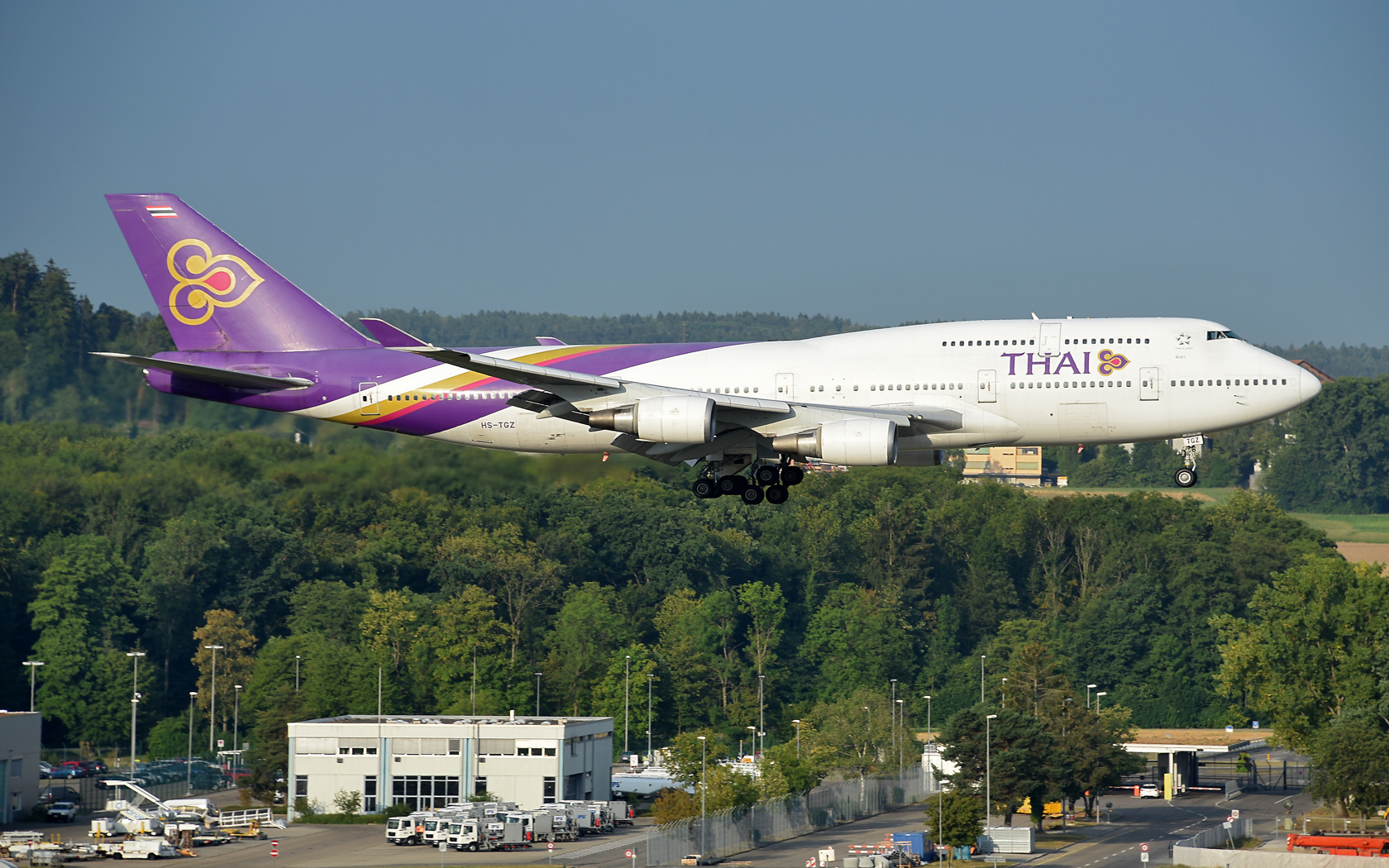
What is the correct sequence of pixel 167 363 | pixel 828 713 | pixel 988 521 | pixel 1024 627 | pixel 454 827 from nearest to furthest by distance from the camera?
pixel 167 363, pixel 454 827, pixel 828 713, pixel 1024 627, pixel 988 521

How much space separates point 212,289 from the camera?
180ft

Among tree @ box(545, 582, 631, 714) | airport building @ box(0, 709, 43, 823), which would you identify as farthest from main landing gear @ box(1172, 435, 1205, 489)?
tree @ box(545, 582, 631, 714)

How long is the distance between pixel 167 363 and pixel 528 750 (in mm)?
47687

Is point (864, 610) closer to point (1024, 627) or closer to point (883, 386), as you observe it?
point (1024, 627)

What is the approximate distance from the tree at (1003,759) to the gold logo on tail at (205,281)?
177 feet

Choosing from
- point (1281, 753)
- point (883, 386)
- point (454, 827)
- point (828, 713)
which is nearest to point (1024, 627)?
point (1281, 753)

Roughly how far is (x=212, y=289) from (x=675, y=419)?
18.1 m

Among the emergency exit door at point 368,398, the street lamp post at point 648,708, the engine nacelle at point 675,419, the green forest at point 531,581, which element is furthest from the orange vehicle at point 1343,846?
the street lamp post at point 648,708

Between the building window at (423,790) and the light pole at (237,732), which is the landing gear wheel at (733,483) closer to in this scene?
the building window at (423,790)

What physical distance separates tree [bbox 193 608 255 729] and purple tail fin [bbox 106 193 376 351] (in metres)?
82.0

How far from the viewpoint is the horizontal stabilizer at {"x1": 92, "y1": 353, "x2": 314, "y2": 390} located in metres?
50.9

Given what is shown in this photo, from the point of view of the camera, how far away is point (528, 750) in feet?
306

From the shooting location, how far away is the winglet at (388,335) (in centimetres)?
5025

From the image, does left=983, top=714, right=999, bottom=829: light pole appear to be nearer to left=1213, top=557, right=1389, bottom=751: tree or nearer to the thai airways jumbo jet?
left=1213, top=557, right=1389, bottom=751: tree
